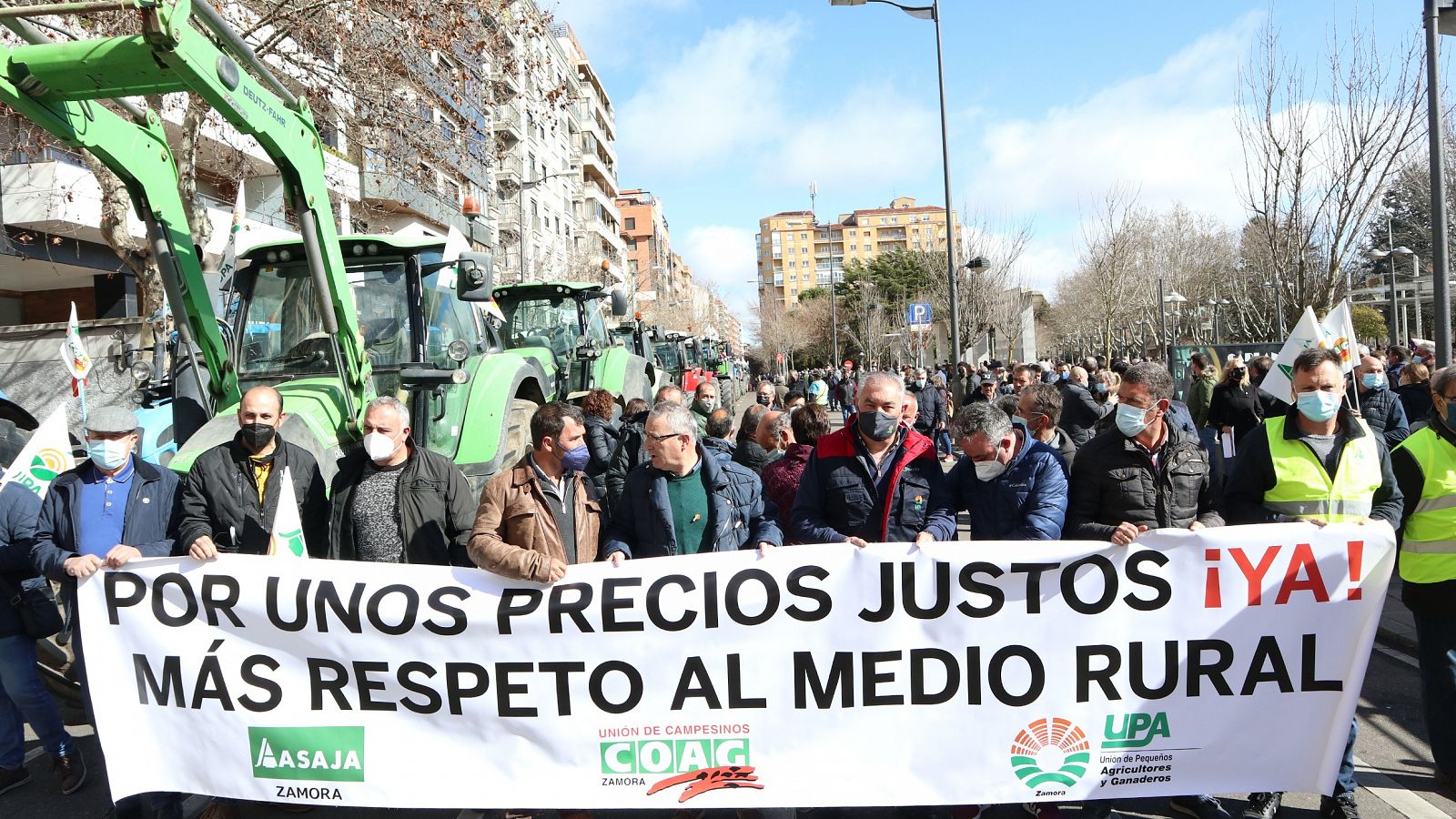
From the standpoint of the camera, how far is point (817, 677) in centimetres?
382

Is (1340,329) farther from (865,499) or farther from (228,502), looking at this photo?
(228,502)

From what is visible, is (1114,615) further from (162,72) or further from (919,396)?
(919,396)

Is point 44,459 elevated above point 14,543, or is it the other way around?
point 44,459

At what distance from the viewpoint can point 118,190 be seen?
11.5 m

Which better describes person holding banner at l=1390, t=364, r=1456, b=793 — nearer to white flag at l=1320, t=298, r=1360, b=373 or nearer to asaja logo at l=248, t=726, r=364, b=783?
white flag at l=1320, t=298, r=1360, b=373

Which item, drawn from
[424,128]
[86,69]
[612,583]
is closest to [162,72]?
[86,69]

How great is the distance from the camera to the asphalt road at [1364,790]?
13.2 ft

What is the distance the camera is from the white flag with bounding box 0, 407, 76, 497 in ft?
14.6

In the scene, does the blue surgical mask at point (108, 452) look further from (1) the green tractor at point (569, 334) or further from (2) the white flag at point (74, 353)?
(1) the green tractor at point (569, 334)

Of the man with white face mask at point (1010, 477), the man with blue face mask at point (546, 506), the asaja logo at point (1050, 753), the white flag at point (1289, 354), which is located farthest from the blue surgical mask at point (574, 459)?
the white flag at point (1289, 354)

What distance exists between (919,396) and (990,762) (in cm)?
933

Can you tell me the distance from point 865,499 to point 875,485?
7 cm

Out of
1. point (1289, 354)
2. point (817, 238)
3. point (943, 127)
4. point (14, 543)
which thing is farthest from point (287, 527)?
point (817, 238)

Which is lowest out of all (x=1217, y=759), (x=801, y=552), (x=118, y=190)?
(x=1217, y=759)
